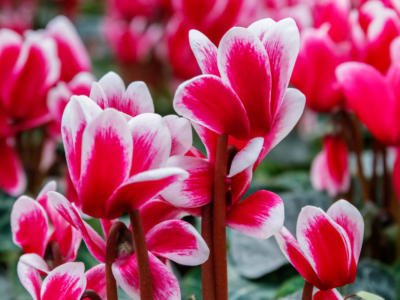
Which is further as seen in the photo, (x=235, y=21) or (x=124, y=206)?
(x=235, y=21)

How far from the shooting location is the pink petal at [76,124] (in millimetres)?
397

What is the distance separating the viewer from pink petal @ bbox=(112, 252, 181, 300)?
442 millimetres

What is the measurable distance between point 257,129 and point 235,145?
34 mm

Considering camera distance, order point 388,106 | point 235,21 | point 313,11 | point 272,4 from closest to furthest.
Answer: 1. point 388,106
2. point 313,11
3. point 235,21
4. point 272,4

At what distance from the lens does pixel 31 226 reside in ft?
1.66

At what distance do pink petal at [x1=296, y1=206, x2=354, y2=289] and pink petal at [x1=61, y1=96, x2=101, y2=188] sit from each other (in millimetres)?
161

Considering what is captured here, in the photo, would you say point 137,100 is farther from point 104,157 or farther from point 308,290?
point 308,290

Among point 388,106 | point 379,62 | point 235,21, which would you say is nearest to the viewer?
point 388,106

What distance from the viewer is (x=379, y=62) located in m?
0.80

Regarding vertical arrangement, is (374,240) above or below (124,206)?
Result: below

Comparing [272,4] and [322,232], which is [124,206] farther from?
[272,4]

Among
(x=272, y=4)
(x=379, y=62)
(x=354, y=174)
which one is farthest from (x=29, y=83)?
(x=272, y=4)

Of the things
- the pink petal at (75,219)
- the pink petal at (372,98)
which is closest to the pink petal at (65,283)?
the pink petal at (75,219)

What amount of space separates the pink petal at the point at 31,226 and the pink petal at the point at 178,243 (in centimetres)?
10
